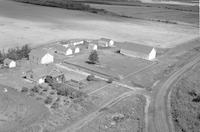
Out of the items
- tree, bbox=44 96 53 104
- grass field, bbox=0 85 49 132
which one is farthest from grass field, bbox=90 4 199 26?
grass field, bbox=0 85 49 132

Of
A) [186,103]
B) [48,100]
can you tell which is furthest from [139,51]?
[48,100]

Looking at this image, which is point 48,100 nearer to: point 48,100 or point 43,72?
point 48,100

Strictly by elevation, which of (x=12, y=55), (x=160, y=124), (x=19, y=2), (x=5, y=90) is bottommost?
(x=160, y=124)

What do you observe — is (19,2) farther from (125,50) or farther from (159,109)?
Answer: (159,109)

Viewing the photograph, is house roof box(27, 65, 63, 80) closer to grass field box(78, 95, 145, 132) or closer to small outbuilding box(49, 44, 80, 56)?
grass field box(78, 95, 145, 132)

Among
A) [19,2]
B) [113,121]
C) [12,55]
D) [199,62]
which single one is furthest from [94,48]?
[19,2]
